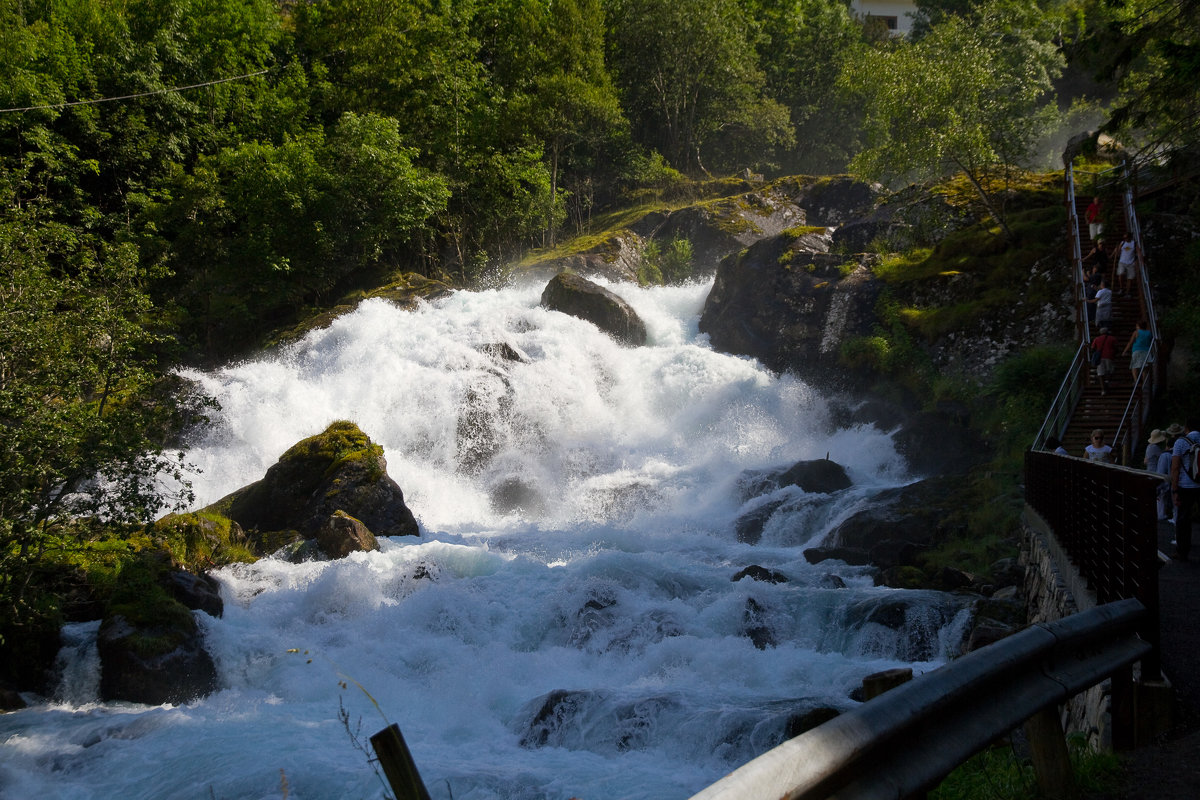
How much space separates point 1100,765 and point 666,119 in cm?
4054

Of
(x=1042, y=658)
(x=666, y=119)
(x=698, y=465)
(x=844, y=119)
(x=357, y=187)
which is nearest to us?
(x=1042, y=658)

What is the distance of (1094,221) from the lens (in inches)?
656

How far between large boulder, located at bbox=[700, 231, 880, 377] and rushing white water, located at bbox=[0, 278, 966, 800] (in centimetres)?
137

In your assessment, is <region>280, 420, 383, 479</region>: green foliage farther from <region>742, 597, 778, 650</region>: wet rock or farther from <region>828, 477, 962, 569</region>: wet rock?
<region>828, 477, 962, 569</region>: wet rock

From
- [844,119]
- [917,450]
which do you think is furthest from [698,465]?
[844,119]

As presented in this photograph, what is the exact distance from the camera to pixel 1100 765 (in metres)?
3.57

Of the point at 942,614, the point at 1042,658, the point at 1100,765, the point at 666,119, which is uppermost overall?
the point at 666,119

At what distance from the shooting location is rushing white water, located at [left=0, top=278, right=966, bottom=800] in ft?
23.9

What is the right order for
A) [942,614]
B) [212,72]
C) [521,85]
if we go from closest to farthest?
[942,614], [212,72], [521,85]

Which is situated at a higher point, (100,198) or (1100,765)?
(100,198)

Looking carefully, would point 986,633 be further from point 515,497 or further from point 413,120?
point 413,120

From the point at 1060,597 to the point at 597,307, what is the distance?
19.3m

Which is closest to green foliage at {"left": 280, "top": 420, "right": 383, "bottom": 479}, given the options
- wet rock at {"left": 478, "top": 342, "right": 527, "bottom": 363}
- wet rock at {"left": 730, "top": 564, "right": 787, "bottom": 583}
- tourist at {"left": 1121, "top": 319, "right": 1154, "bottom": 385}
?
wet rock at {"left": 478, "top": 342, "right": 527, "bottom": 363}

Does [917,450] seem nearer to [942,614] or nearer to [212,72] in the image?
[942,614]
